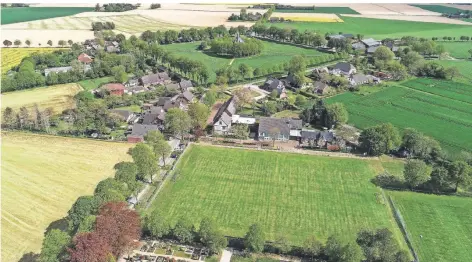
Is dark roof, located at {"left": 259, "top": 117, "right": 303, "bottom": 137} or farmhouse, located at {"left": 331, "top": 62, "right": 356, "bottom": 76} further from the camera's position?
farmhouse, located at {"left": 331, "top": 62, "right": 356, "bottom": 76}

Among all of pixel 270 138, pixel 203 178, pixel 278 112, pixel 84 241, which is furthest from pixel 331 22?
pixel 84 241

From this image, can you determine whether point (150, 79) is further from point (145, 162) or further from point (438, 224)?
point (438, 224)

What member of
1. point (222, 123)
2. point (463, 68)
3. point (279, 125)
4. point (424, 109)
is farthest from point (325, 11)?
point (222, 123)

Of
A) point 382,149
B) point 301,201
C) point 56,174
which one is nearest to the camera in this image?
point 301,201

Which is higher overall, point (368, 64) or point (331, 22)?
point (331, 22)

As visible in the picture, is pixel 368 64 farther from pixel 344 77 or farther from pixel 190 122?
pixel 190 122

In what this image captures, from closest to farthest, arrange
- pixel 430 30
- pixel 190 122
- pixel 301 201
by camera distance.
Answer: pixel 301 201
pixel 190 122
pixel 430 30

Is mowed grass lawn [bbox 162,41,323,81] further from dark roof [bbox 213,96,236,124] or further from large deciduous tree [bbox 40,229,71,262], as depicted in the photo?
large deciduous tree [bbox 40,229,71,262]

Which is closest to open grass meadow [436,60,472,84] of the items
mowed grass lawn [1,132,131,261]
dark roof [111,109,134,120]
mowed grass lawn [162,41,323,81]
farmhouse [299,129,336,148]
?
mowed grass lawn [162,41,323,81]
